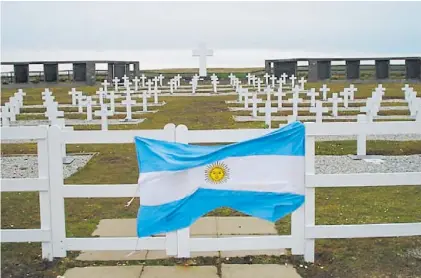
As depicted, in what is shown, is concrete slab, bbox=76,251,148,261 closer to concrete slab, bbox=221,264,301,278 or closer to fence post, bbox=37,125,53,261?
fence post, bbox=37,125,53,261

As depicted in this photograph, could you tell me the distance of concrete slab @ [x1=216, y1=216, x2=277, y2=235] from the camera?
6.78m

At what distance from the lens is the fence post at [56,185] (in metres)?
5.84

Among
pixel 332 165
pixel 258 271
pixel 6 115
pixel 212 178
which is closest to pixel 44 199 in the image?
pixel 212 178

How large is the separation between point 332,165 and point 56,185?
23.2 ft

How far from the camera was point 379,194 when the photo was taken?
9.01 metres

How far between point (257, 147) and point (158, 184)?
1.00 metres

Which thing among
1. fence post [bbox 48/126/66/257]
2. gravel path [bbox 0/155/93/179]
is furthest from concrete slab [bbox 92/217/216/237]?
gravel path [bbox 0/155/93/179]

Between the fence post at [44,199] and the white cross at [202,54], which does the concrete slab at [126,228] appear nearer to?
the fence post at [44,199]

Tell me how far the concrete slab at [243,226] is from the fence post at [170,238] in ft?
3.35

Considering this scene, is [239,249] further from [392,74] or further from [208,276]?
[392,74]

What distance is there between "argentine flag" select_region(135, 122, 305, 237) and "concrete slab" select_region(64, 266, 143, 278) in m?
0.34

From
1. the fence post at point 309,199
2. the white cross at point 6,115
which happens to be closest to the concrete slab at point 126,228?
the fence post at point 309,199

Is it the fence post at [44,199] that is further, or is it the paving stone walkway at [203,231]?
→ the paving stone walkway at [203,231]

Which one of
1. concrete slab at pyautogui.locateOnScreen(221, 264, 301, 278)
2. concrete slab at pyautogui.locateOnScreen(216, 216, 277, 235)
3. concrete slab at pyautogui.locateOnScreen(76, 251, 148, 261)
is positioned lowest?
concrete slab at pyautogui.locateOnScreen(221, 264, 301, 278)
